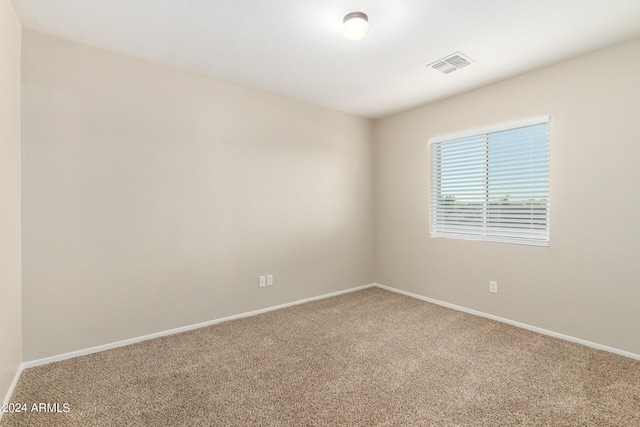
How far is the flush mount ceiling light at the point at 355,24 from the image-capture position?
203 cm

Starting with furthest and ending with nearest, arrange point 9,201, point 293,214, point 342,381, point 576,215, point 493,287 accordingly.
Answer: point 293,214 < point 493,287 < point 576,215 < point 342,381 < point 9,201

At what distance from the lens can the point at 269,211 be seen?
3520 mm

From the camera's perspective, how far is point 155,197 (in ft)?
9.13

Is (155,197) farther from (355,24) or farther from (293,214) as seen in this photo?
(355,24)

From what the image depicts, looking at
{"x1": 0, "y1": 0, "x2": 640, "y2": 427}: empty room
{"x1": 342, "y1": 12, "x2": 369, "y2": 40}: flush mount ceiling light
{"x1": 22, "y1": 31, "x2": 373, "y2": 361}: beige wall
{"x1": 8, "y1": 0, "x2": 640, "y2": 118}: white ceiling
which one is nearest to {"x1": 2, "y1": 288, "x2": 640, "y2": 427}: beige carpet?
{"x1": 0, "y1": 0, "x2": 640, "y2": 427}: empty room

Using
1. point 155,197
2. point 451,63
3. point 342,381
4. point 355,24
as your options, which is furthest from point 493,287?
point 155,197

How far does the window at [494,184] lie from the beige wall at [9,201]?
3871 mm

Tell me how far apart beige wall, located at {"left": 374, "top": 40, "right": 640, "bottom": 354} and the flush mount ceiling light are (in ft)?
6.26

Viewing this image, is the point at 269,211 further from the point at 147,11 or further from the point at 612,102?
the point at 612,102

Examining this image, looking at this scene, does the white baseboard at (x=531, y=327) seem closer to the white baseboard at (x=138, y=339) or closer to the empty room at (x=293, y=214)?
the empty room at (x=293, y=214)

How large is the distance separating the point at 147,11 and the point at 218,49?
1.89 ft

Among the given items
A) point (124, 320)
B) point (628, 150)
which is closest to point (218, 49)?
point (124, 320)

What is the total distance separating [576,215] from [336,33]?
2560mm

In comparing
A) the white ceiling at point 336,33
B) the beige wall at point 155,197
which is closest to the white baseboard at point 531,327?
the beige wall at point 155,197
